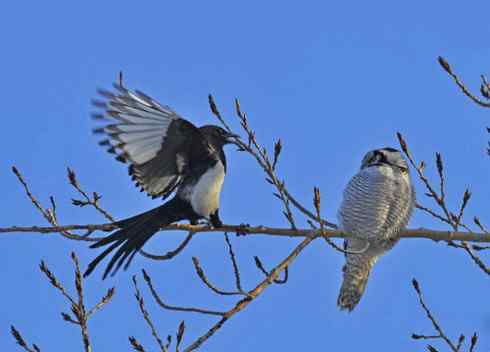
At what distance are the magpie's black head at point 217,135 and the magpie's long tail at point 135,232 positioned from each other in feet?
1.76

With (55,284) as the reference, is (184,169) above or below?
above

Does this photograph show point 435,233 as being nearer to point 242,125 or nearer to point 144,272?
point 242,125

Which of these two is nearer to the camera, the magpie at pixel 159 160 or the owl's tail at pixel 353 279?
the magpie at pixel 159 160

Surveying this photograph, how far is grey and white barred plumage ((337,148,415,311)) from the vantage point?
6086 mm

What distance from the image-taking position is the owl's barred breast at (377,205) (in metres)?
6.07

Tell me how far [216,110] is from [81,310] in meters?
1.46

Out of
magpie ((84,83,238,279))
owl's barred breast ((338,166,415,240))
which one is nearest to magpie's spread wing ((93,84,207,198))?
magpie ((84,83,238,279))

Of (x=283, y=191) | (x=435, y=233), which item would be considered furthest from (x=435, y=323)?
(x=283, y=191)

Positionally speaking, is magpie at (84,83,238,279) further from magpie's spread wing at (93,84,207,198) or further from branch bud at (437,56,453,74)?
branch bud at (437,56,453,74)

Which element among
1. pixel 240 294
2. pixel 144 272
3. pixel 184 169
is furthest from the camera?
pixel 184 169

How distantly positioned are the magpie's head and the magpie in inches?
51.0

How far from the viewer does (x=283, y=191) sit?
4.60 m

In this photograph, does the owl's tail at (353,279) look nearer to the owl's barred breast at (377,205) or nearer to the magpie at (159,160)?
the owl's barred breast at (377,205)

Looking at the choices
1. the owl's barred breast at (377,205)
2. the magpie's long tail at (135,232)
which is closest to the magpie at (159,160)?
the magpie's long tail at (135,232)
